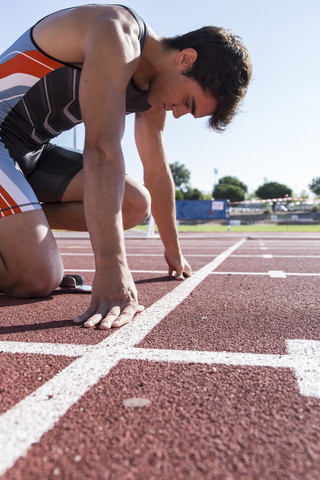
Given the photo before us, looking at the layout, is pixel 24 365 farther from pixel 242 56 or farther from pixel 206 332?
pixel 242 56

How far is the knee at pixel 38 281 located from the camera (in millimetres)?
2557

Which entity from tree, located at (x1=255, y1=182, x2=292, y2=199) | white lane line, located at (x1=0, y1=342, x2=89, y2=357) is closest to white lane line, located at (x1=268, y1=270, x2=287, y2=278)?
white lane line, located at (x1=0, y1=342, x2=89, y2=357)

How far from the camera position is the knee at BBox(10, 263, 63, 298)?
256 cm

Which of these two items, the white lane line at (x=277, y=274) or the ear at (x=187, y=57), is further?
the white lane line at (x=277, y=274)

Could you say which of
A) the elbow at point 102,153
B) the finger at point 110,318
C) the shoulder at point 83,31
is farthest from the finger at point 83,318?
the shoulder at point 83,31

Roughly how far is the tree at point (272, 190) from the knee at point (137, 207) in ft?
322

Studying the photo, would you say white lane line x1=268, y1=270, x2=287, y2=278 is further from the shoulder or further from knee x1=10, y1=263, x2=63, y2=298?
the shoulder

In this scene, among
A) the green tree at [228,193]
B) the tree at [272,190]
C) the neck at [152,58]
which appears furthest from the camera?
the tree at [272,190]

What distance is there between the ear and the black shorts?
125 centimetres

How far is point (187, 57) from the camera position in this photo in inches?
88.9

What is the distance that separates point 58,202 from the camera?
10.5ft

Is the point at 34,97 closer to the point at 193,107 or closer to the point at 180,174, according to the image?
the point at 193,107

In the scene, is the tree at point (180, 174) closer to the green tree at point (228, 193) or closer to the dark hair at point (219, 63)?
the green tree at point (228, 193)

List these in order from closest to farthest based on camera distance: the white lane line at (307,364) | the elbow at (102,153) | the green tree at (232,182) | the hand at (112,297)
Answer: the white lane line at (307,364)
the hand at (112,297)
the elbow at (102,153)
the green tree at (232,182)
